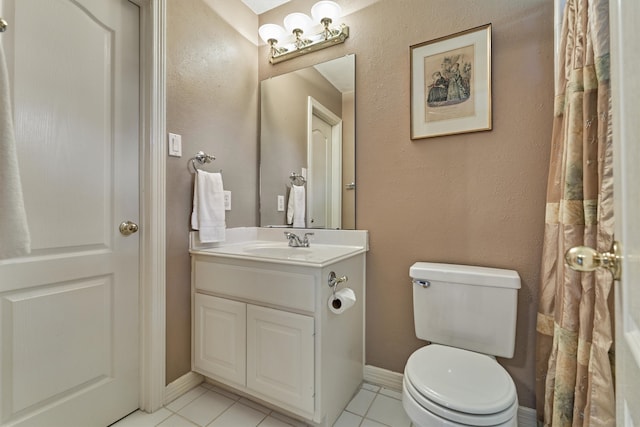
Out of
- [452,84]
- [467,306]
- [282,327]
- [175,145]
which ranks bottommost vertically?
[282,327]

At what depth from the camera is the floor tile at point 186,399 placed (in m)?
1.45

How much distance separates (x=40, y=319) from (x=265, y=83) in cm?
177

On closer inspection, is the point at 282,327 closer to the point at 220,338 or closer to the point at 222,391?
the point at 220,338

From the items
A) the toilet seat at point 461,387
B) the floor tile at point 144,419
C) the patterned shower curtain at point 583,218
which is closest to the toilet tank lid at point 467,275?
the patterned shower curtain at point 583,218

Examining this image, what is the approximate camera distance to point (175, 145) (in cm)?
151

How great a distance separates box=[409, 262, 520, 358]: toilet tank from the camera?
123 centimetres

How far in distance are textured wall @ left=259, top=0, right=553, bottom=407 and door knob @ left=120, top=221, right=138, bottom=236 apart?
1.15 meters

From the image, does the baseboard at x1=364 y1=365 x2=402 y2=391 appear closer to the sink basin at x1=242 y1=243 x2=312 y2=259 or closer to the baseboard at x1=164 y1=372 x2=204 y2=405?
the sink basin at x1=242 y1=243 x2=312 y2=259

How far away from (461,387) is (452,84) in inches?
52.7

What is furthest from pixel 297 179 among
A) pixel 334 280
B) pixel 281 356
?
pixel 281 356

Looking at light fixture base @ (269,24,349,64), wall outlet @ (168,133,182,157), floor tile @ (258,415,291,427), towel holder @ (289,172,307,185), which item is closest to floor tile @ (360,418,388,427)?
floor tile @ (258,415,291,427)

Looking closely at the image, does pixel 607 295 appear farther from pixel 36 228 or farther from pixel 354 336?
pixel 36 228

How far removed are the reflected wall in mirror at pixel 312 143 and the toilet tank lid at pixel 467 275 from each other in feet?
1.65

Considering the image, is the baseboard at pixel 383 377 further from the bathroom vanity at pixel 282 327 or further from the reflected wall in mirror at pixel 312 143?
the reflected wall in mirror at pixel 312 143
